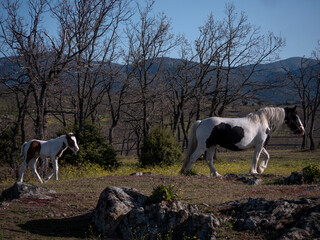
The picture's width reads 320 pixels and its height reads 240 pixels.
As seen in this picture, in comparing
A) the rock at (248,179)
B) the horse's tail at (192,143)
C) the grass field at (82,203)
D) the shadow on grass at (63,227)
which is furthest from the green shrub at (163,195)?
the horse's tail at (192,143)

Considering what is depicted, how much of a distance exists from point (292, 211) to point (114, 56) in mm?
23871

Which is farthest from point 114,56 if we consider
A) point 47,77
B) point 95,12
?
point 47,77

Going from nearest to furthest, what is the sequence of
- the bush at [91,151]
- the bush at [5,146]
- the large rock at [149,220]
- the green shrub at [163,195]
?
the large rock at [149,220]
the green shrub at [163,195]
the bush at [91,151]
the bush at [5,146]

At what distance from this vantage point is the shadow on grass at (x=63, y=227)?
7211mm

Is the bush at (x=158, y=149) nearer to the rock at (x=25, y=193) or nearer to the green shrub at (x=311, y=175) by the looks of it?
the green shrub at (x=311, y=175)

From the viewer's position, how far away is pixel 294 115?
15.5 metres

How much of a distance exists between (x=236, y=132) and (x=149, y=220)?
842cm

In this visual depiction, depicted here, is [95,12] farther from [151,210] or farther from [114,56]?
[151,210]

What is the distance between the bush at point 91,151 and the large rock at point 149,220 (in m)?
14.3

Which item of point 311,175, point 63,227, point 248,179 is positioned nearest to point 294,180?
point 311,175

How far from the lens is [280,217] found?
6.38m

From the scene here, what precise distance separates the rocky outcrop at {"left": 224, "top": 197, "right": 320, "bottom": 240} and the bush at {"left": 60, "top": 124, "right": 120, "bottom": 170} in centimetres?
1594

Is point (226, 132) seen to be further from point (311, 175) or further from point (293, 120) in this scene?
point (311, 175)

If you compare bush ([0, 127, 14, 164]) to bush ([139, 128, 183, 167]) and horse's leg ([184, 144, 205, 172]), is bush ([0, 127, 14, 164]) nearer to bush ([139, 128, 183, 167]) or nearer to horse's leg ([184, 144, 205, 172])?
bush ([139, 128, 183, 167])
